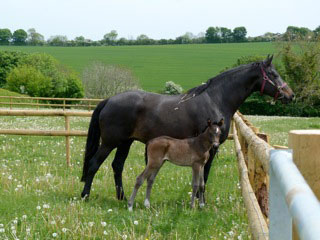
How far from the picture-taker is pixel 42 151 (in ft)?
41.3

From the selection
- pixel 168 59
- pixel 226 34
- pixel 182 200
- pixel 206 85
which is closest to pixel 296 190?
pixel 182 200

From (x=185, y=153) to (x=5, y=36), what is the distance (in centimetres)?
13675

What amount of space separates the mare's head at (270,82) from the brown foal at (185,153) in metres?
1.47

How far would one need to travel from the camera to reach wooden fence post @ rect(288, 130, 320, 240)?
5.58 feet

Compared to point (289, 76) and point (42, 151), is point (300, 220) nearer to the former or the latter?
point (42, 151)

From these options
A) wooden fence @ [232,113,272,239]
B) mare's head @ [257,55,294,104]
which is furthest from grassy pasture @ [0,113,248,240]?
mare's head @ [257,55,294,104]

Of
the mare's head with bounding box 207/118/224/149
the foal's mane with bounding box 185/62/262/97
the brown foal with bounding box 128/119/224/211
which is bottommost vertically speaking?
the brown foal with bounding box 128/119/224/211

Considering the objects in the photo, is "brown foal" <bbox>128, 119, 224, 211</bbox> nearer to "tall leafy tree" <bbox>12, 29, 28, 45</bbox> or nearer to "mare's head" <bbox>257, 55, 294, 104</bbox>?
"mare's head" <bbox>257, 55, 294, 104</bbox>

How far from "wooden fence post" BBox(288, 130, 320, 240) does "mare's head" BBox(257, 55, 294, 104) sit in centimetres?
624

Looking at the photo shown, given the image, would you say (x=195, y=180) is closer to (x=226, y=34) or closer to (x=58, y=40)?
(x=226, y=34)

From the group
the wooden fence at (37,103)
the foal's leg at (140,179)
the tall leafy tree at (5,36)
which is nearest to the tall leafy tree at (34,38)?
the tall leafy tree at (5,36)

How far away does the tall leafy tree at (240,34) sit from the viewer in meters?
113

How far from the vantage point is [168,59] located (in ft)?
309

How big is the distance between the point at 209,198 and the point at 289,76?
150 ft
